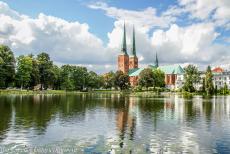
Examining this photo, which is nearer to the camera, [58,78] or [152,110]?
[152,110]

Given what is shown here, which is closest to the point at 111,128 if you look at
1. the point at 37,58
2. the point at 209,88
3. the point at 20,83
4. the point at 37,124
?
the point at 37,124

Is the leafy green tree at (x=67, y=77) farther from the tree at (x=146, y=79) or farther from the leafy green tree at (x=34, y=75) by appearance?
the tree at (x=146, y=79)

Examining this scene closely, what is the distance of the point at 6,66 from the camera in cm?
9738

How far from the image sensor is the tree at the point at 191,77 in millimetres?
137500

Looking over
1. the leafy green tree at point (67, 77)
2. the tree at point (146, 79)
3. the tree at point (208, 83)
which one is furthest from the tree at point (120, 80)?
the tree at point (208, 83)

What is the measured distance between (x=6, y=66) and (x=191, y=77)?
244 ft

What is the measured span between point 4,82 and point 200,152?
87429mm

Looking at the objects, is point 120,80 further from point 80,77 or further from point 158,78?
point 80,77

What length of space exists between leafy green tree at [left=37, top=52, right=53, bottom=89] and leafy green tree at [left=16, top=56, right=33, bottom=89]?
12094mm

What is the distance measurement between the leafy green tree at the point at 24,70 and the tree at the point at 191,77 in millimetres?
64238

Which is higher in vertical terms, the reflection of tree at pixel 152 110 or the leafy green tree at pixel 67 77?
the leafy green tree at pixel 67 77

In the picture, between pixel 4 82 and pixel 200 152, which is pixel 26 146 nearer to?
pixel 200 152

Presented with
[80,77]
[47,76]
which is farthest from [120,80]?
[47,76]

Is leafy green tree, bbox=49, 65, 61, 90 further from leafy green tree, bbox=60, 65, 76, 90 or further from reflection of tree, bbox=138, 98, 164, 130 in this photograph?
reflection of tree, bbox=138, 98, 164, 130
